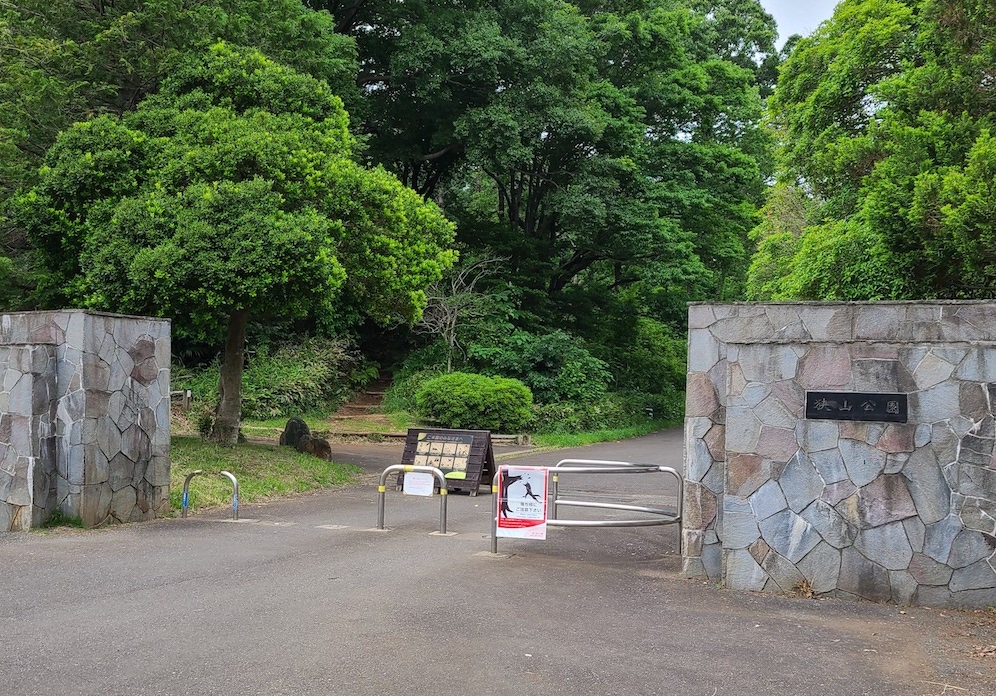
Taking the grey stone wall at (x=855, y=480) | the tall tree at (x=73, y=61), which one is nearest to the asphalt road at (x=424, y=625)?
the grey stone wall at (x=855, y=480)

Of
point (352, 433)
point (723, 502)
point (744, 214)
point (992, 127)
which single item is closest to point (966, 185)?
point (992, 127)

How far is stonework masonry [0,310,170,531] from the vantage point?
9.77 metres

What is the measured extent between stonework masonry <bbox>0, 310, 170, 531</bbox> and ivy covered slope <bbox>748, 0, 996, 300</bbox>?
39.5 feet

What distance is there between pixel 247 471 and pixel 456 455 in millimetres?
3271

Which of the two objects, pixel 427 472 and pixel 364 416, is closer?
pixel 427 472

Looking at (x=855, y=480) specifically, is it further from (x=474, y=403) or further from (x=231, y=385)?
(x=474, y=403)

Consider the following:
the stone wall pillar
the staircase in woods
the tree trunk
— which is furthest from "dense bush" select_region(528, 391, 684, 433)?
the stone wall pillar

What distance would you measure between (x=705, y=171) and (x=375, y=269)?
18524 mm

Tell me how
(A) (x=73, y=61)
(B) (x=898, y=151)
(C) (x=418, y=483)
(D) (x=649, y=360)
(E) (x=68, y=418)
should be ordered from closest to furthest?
(E) (x=68, y=418) → (C) (x=418, y=483) → (A) (x=73, y=61) → (B) (x=898, y=151) → (D) (x=649, y=360)

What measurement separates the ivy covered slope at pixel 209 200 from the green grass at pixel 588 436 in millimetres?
8808

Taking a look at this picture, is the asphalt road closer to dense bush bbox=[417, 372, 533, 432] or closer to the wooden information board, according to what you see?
the wooden information board

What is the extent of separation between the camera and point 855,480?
285 inches

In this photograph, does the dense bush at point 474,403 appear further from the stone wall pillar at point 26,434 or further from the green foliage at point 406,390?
the stone wall pillar at point 26,434

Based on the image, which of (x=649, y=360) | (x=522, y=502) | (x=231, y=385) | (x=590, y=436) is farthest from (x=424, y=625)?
(x=649, y=360)
